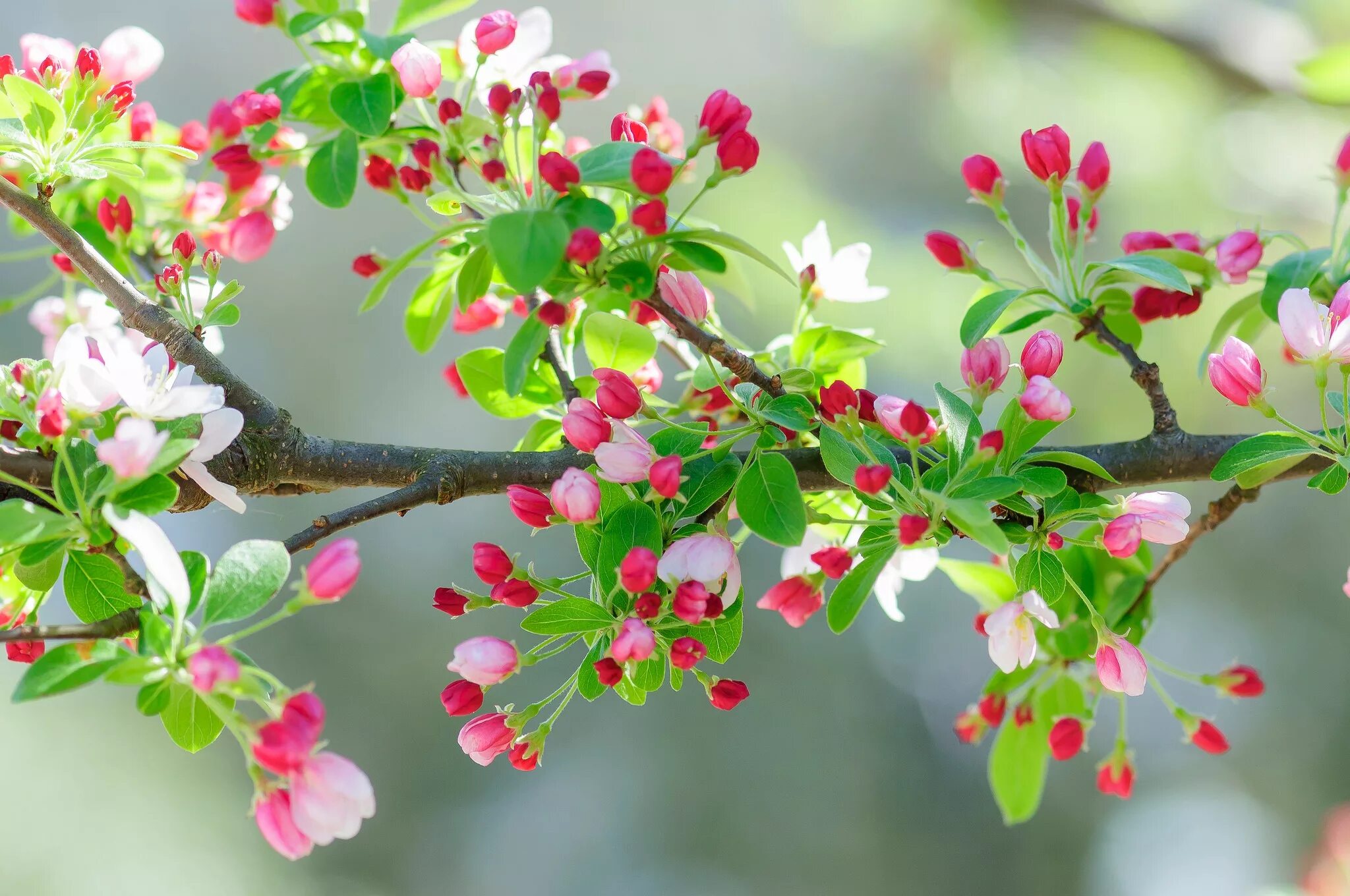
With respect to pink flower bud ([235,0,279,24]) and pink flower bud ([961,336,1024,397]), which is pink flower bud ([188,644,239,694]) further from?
pink flower bud ([235,0,279,24])

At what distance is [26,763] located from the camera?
2.55 metres

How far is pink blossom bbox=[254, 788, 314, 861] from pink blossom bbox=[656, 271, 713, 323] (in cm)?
32

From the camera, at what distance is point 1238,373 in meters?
0.58

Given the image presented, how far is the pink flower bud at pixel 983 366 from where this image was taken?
58cm

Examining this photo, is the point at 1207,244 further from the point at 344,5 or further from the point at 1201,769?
the point at 1201,769

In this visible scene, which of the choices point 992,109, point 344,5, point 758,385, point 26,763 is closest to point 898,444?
point 758,385

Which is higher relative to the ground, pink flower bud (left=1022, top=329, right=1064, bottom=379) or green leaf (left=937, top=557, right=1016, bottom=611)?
pink flower bud (left=1022, top=329, right=1064, bottom=379)

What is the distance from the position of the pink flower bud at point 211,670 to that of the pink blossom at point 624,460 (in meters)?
0.20

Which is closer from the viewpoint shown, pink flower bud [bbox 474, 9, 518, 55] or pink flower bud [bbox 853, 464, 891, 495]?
pink flower bud [bbox 853, 464, 891, 495]

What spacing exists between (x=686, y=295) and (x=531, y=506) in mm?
151

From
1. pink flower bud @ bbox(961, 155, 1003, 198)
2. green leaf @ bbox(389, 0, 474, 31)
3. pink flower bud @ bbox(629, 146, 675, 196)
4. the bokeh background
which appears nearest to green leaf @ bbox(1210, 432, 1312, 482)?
pink flower bud @ bbox(961, 155, 1003, 198)

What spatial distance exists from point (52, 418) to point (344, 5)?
Result: 44cm

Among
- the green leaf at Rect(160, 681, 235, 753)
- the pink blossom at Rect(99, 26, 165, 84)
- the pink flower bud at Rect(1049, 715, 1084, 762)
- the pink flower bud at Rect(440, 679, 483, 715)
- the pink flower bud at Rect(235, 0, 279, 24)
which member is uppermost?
the pink flower bud at Rect(235, 0, 279, 24)

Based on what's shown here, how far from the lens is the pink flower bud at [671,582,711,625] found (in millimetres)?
494
